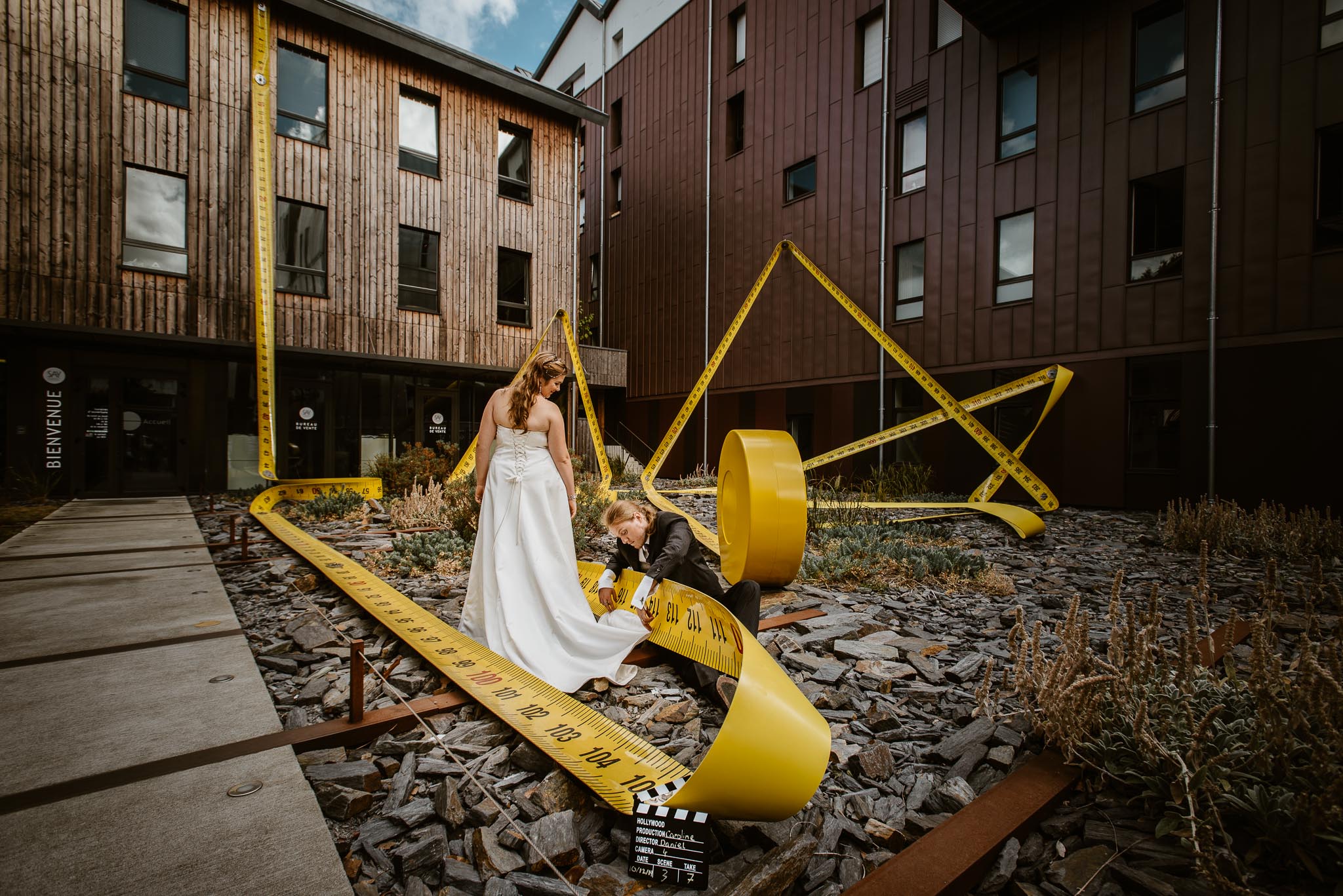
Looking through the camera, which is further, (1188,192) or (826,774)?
(1188,192)

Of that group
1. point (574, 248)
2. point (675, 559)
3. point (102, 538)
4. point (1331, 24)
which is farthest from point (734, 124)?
point (675, 559)

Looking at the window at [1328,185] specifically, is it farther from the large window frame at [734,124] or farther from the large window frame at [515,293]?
the large window frame at [515,293]

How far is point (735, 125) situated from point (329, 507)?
16.0 metres

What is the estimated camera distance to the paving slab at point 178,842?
5.64ft

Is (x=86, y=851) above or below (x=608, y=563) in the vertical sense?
below

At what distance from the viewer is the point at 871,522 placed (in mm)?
8688

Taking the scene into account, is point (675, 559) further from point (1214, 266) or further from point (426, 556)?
point (1214, 266)

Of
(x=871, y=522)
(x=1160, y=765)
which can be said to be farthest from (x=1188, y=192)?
(x=1160, y=765)

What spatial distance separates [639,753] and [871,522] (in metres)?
6.87

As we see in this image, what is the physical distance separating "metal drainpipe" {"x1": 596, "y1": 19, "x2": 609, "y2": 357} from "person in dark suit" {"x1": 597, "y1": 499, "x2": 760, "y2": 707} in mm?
19673

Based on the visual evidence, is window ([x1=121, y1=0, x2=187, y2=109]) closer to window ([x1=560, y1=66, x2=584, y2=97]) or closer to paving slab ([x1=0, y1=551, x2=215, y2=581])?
paving slab ([x1=0, y1=551, x2=215, y2=581])

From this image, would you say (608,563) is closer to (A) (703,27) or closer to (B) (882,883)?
(B) (882,883)

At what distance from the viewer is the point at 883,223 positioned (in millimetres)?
14414

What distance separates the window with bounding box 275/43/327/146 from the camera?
535 inches
